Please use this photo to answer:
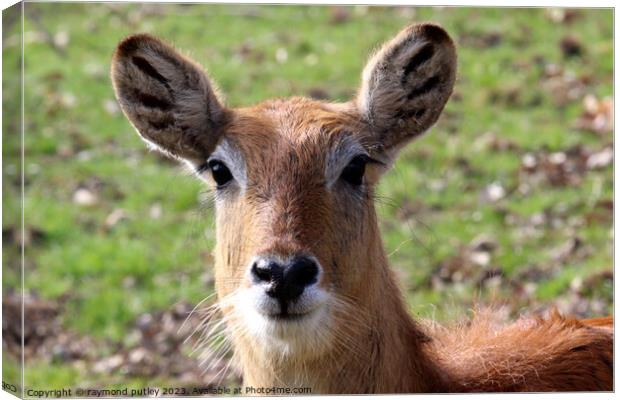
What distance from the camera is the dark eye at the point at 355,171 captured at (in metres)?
7.04

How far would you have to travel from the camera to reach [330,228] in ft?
22.2

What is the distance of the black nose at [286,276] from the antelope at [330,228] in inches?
1.8

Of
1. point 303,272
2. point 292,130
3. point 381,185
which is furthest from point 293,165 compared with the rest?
point 381,185

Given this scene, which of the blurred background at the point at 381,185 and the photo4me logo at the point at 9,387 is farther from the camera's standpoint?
the blurred background at the point at 381,185

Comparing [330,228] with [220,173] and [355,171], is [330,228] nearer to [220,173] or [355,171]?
A: [355,171]

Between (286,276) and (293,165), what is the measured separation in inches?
35.6

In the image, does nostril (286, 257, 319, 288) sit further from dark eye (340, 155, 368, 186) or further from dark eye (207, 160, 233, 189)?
dark eye (207, 160, 233, 189)

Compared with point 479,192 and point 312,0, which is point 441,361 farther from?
point 479,192

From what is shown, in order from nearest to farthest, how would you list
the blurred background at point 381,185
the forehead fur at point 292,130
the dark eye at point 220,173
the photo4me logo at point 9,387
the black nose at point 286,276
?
the black nose at point 286,276 → the forehead fur at point 292,130 → the dark eye at point 220,173 → the photo4me logo at point 9,387 → the blurred background at point 381,185

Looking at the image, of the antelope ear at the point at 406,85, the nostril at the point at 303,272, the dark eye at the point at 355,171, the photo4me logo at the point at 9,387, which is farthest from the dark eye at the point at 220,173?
the photo4me logo at the point at 9,387

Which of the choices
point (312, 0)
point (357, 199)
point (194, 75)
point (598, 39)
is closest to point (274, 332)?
point (357, 199)

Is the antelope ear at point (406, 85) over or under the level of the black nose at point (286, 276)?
over

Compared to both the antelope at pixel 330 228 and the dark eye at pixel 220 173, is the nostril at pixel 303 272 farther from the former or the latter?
the dark eye at pixel 220 173

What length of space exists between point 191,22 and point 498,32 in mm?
3960
